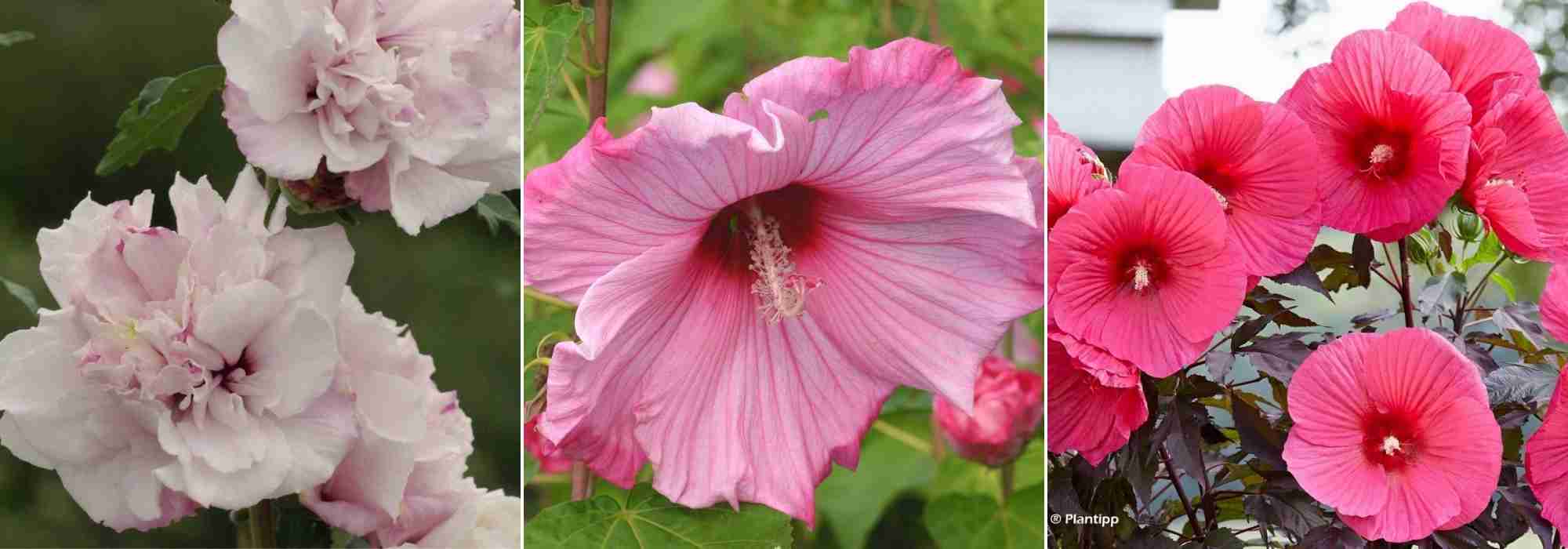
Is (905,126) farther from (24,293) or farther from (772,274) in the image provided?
(24,293)

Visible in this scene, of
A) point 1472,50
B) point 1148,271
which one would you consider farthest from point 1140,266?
point 1472,50

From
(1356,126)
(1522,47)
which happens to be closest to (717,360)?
(1356,126)

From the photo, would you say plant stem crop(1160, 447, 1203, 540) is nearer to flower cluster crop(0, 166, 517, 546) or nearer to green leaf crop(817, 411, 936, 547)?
green leaf crop(817, 411, 936, 547)

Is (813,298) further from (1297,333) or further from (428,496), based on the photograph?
(1297,333)

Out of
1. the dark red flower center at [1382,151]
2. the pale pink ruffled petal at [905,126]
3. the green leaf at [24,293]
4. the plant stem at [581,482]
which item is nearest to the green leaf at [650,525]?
the plant stem at [581,482]

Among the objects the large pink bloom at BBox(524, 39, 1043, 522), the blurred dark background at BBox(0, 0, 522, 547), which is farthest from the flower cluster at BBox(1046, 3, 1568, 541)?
the blurred dark background at BBox(0, 0, 522, 547)
